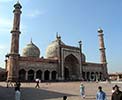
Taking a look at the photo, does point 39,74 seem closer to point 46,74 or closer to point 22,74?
point 46,74

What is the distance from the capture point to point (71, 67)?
42.6 meters

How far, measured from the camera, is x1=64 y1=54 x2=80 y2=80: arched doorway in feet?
136

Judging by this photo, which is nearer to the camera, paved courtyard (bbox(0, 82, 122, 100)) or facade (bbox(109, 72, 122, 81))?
paved courtyard (bbox(0, 82, 122, 100))

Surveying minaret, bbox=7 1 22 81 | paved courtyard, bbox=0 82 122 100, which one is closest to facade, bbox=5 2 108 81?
minaret, bbox=7 1 22 81

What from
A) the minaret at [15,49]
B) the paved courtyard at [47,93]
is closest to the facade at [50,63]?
the minaret at [15,49]

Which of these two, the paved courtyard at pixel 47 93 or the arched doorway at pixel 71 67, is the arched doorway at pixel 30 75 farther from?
the paved courtyard at pixel 47 93

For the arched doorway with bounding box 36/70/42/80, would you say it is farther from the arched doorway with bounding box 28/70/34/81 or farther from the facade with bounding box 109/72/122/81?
the facade with bounding box 109/72/122/81

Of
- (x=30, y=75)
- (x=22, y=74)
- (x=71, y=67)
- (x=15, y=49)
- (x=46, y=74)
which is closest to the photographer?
(x=15, y=49)

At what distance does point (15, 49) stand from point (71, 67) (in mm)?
14961

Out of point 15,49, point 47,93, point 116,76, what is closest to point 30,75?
point 15,49

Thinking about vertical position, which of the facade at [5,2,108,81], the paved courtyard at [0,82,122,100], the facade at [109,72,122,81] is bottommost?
the paved courtyard at [0,82,122,100]

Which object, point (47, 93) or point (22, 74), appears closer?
point (47, 93)

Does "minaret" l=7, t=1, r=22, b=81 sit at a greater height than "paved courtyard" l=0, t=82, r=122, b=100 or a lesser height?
greater

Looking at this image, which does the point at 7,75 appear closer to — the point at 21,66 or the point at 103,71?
the point at 21,66
